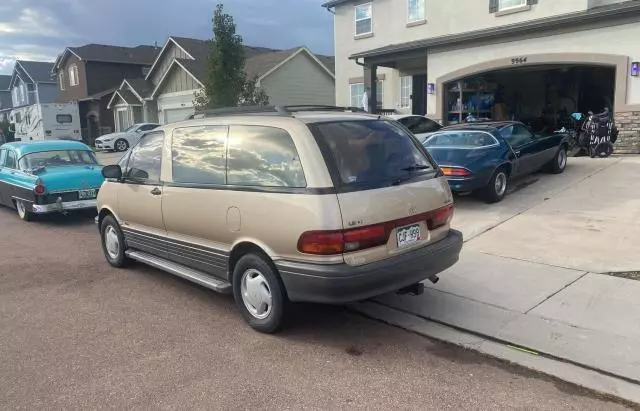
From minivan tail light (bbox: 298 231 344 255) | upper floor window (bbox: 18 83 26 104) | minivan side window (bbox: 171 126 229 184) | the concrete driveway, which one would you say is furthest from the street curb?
upper floor window (bbox: 18 83 26 104)

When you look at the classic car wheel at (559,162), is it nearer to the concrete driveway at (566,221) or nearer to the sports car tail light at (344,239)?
the concrete driveway at (566,221)

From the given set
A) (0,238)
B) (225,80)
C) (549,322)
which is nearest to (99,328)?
(549,322)

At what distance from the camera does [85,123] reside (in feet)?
133

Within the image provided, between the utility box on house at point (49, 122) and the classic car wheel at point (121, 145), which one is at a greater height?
the utility box on house at point (49, 122)

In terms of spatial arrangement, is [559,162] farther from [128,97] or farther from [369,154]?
[128,97]

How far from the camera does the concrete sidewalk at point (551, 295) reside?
156 inches

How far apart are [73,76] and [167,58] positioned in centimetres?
1261

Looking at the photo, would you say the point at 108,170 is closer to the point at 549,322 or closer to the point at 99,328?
the point at 99,328

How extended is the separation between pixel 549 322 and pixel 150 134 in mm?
4592

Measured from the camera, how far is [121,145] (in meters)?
28.1

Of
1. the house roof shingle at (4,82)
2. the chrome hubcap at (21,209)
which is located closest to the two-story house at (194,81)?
the chrome hubcap at (21,209)

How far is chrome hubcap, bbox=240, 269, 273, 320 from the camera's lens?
4.40m

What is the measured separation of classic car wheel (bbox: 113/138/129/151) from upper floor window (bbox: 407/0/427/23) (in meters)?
16.7

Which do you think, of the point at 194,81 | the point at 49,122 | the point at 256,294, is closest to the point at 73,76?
the point at 49,122
